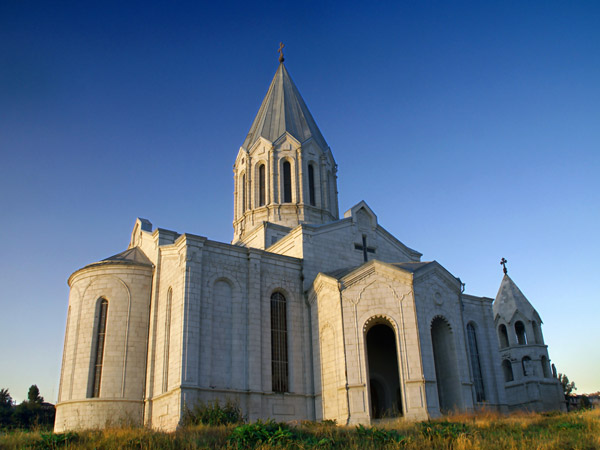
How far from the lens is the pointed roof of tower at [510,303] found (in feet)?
123

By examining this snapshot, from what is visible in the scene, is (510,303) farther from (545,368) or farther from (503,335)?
(545,368)

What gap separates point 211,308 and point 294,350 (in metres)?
4.08

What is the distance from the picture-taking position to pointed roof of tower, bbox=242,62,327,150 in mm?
32594

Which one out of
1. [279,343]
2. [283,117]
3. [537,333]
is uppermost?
[283,117]

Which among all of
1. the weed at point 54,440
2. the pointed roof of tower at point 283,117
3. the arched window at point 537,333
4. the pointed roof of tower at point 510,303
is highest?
the pointed roof of tower at point 283,117

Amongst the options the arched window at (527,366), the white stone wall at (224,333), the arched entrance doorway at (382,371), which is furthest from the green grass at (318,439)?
the arched window at (527,366)

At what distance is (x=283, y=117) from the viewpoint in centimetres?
3316

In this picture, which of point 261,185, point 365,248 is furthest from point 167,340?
point 261,185

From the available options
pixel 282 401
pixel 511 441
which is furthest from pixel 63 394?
pixel 511 441

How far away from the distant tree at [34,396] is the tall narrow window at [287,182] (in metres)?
24.2

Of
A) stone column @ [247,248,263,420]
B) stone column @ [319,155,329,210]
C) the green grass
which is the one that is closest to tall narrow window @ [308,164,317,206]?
stone column @ [319,155,329,210]

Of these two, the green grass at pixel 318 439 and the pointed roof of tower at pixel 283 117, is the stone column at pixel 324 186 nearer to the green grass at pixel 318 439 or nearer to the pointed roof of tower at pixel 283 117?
the pointed roof of tower at pixel 283 117

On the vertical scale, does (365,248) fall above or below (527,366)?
above

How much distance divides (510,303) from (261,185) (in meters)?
19.6
